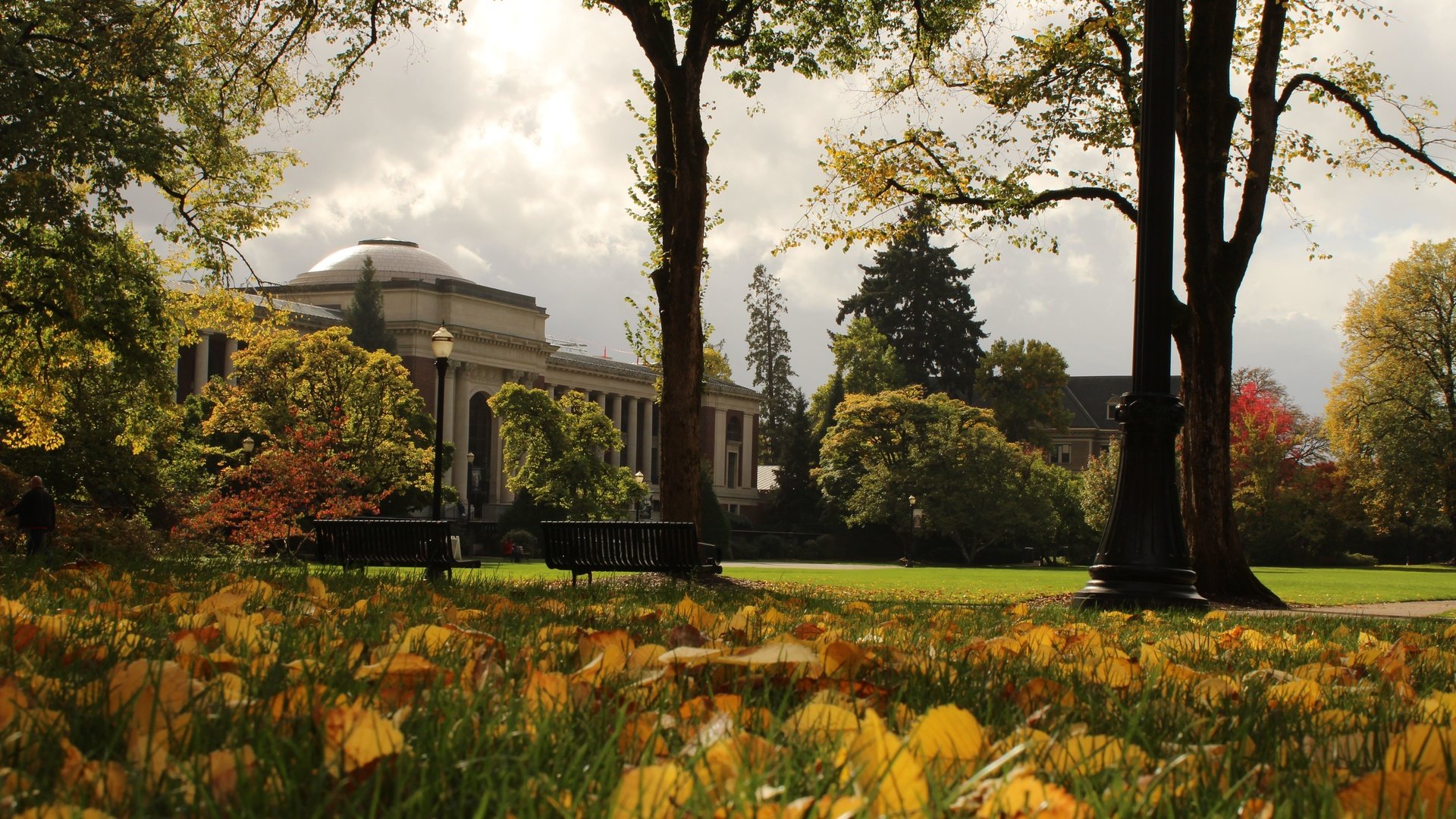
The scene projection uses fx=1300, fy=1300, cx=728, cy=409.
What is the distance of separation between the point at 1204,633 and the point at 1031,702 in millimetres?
4174

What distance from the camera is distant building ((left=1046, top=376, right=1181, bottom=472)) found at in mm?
112375

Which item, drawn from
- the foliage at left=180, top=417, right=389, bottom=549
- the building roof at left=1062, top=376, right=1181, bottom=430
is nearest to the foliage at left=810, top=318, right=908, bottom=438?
the building roof at left=1062, top=376, right=1181, bottom=430

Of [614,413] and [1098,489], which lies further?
[614,413]

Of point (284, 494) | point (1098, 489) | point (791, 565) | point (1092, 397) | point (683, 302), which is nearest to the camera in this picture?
point (683, 302)

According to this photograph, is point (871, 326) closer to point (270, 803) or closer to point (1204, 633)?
point (1204, 633)

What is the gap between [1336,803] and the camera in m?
1.78

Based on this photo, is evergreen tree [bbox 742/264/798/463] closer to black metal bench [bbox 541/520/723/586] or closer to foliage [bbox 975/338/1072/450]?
foliage [bbox 975/338/1072/450]

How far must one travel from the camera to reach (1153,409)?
34.7 ft

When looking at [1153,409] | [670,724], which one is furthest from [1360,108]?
[670,724]

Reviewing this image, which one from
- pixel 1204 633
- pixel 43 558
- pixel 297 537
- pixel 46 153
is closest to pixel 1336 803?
pixel 1204 633

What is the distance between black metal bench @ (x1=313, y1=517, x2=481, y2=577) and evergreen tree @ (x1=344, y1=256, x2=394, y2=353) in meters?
59.2

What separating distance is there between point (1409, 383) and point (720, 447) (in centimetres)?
6103

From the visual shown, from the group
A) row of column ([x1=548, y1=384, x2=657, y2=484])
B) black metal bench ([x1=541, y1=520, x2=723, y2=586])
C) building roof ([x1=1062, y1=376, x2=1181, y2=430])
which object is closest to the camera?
black metal bench ([x1=541, y1=520, x2=723, y2=586])

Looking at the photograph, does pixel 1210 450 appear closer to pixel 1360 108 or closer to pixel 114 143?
pixel 1360 108
